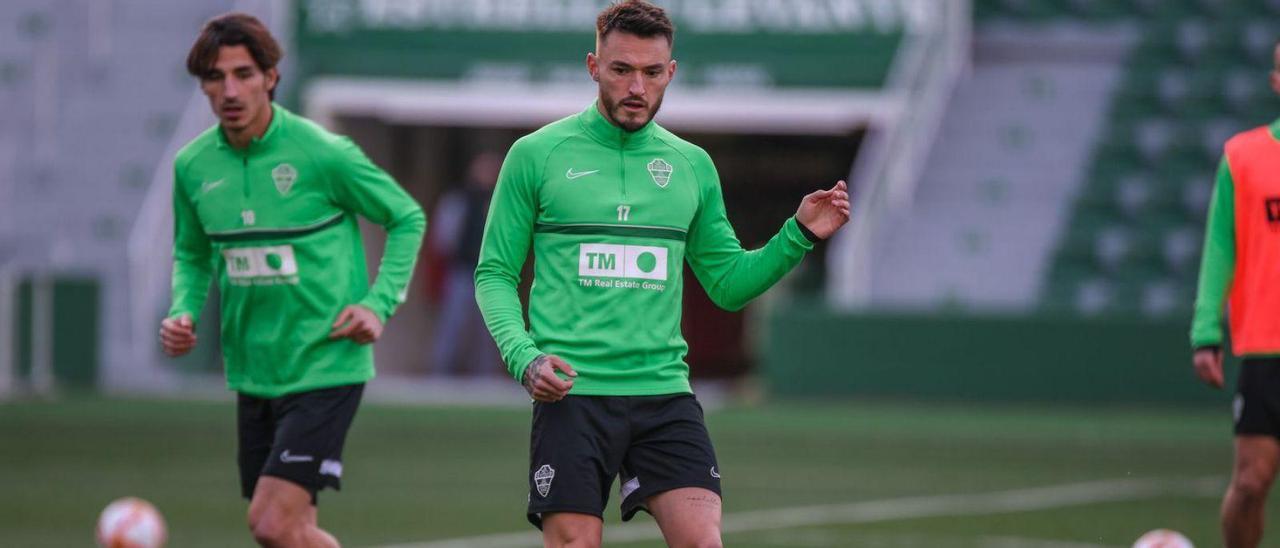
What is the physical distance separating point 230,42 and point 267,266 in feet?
2.70

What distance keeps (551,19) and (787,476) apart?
41.0 ft

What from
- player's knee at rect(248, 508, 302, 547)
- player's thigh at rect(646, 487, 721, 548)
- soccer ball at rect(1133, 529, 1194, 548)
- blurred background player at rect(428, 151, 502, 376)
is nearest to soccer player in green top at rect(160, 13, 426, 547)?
player's knee at rect(248, 508, 302, 547)

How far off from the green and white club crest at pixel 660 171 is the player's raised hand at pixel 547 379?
0.72m

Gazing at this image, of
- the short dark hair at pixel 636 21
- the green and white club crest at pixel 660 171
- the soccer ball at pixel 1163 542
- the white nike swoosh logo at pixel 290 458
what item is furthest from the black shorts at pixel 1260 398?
the white nike swoosh logo at pixel 290 458

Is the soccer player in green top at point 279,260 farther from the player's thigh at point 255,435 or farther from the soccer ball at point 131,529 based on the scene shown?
the soccer ball at point 131,529

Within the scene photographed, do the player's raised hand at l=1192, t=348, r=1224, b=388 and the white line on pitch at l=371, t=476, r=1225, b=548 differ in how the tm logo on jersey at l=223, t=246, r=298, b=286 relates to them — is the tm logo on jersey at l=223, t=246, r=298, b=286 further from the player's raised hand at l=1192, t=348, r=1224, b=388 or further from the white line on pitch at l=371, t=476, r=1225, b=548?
the player's raised hand at l=1192, t=348, r=1224, b=388

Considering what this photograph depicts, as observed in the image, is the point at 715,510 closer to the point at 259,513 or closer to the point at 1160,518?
the point at 259,513

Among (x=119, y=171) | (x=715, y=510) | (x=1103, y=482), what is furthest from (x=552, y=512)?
(x=119, y=171)

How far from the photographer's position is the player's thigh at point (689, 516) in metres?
6.11

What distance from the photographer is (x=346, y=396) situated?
7.41 metres

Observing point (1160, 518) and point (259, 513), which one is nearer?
point (259, 513)

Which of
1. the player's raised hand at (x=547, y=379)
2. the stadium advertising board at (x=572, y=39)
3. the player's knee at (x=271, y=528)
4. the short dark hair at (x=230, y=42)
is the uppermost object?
the stadium advertising board at (x=572, y=39)

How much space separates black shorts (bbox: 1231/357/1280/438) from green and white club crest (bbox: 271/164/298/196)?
377cm

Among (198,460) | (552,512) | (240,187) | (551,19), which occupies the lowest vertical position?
(198,460)
